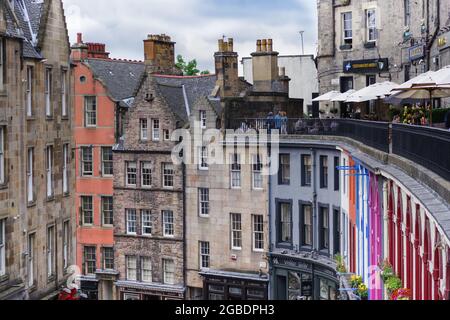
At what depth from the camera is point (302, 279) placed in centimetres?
4772

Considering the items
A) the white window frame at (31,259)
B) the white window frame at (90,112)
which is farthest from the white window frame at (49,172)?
the white window frame at (90,112)

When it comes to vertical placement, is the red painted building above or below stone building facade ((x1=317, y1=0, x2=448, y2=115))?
below

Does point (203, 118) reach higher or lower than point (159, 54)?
lower

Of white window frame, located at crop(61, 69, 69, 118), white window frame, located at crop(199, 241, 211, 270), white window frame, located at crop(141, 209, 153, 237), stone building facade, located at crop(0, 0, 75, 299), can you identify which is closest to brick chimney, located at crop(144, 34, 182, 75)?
white window frame, located at crop(141, 209, 153, 237)

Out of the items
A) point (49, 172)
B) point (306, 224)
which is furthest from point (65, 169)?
point (306, 224)

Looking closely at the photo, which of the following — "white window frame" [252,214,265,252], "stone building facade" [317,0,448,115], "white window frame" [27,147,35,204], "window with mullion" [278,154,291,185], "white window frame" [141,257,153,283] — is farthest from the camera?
"white window frame" [141,257,153,283]

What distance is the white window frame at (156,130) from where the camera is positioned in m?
54.6

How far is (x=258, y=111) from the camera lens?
57281 millimetres

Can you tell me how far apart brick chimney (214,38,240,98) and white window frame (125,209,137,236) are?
7.88 metres

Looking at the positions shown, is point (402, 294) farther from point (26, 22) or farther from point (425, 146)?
point (26, 22)

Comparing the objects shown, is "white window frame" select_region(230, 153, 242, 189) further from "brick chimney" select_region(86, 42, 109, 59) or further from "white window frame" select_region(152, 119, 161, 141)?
"brick chimney" select_region(86, 42, 109, 59)

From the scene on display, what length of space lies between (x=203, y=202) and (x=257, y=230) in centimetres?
363

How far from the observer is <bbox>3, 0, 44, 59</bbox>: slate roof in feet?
109
